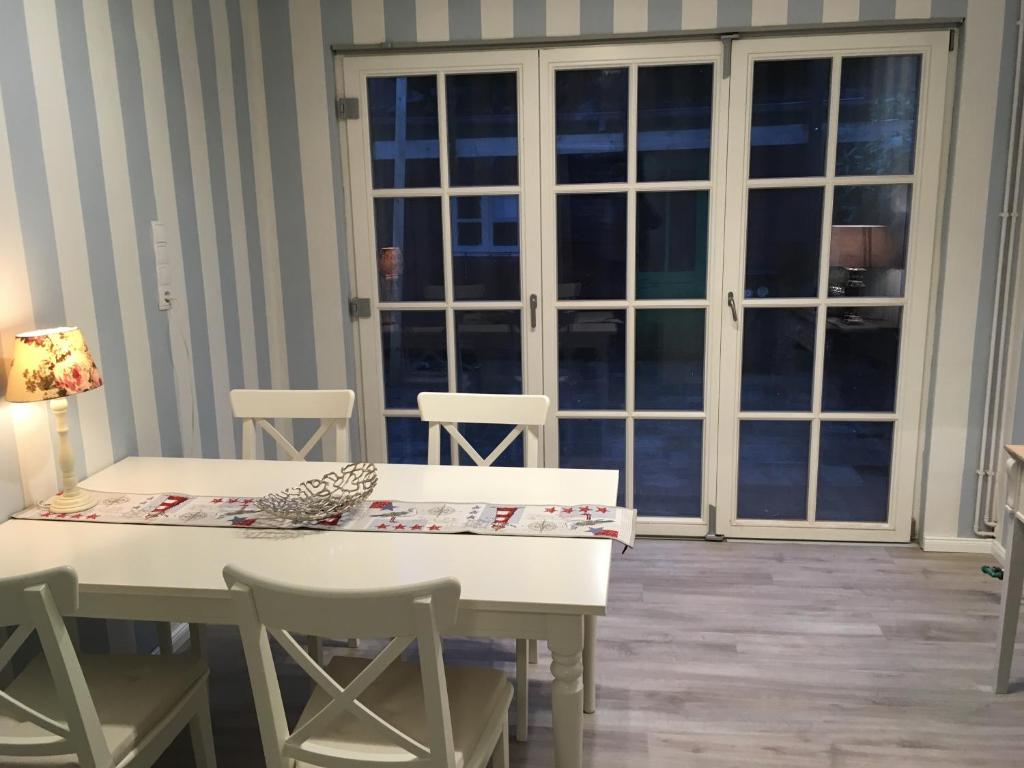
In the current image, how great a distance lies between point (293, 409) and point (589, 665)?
1.19 m

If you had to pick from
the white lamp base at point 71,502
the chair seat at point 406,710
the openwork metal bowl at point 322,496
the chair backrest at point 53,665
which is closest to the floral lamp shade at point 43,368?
the white lamp base at point 71,502

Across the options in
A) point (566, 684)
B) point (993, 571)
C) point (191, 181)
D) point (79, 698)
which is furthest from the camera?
point (993, 571)

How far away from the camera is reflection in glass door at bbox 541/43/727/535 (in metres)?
3.19

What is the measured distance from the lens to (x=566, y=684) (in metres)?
1.60

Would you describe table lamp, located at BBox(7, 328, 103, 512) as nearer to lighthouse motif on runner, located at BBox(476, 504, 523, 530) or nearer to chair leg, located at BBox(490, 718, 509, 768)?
lighthouse motif on runner, located at BBox(476, 504, 523, 530)

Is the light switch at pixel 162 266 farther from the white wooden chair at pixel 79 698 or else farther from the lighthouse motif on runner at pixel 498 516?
the lighthouse motif on runner at pixel 498 516

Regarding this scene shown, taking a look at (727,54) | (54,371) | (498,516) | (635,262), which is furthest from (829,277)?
(54,371)

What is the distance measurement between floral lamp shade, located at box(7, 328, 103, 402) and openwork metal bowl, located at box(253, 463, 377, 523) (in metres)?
0.52

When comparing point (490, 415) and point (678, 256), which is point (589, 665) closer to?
point (490, 415)

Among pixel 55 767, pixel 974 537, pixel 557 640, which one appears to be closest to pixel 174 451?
pixel 55 767

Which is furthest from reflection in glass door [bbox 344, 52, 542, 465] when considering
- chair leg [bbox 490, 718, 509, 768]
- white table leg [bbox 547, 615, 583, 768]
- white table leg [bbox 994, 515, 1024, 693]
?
white table leg [bbox 547, 615, 583, 768]

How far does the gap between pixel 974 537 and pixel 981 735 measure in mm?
1294

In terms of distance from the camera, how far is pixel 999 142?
3.00 metres

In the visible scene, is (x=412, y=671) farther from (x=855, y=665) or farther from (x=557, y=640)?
(x=855, y=665)
